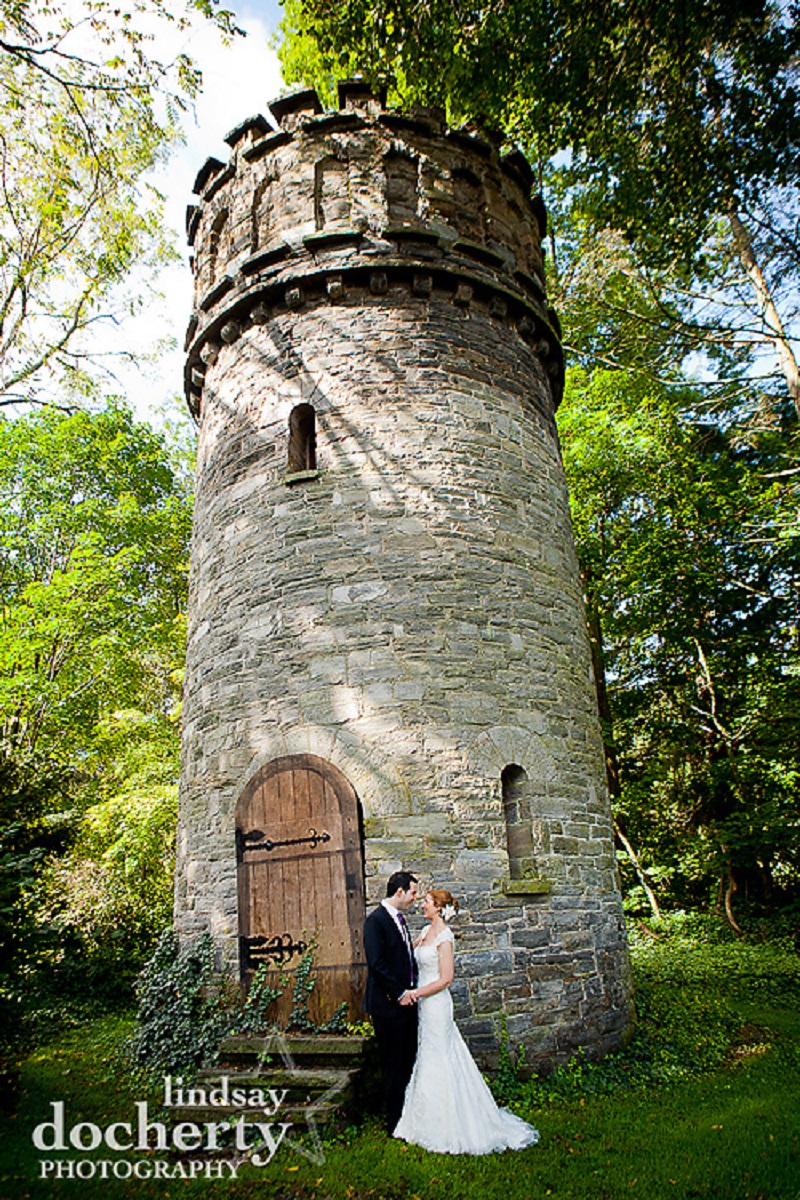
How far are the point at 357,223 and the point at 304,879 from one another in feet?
21.3

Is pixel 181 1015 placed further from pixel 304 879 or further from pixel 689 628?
pixel 689 628

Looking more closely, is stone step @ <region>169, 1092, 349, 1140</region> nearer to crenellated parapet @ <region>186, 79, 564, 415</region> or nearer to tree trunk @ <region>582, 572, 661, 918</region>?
crenellated parapet @ <region>186, 79, 564, 415</region>

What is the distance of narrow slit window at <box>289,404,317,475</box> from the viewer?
749 cm

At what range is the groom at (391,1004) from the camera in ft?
15.6

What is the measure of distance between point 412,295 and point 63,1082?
26.2 ft

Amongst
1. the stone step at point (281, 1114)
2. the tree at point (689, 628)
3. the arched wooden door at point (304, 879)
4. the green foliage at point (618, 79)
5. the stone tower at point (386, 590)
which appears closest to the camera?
the stone step at point (281, 1114)

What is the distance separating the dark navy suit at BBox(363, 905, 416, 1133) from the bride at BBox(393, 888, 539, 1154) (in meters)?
0.09

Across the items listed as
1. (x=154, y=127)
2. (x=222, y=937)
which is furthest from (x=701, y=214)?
(x=222, y=937)

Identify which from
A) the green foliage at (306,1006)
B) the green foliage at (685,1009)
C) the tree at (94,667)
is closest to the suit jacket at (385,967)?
the green foliage at (306,1006)

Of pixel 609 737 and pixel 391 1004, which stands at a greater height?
pixel 609 737

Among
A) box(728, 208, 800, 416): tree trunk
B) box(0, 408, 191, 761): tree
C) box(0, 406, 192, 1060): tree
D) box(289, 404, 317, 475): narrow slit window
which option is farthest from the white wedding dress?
box(728, 208, 800, 416): tree trunk

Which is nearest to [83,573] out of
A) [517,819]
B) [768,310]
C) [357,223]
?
[357,223]

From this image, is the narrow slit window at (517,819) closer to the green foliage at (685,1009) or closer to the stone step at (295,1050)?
the green foliage at (685,1009)

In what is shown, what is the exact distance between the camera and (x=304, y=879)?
598 centimetres
